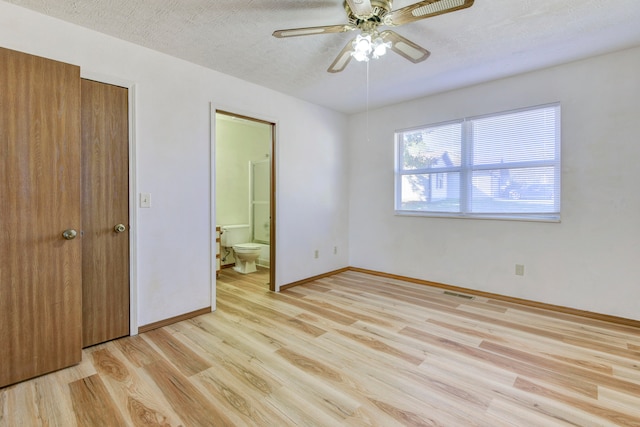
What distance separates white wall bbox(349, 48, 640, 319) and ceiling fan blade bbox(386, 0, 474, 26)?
2116mm

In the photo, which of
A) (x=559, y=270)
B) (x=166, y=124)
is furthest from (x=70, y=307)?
(x=559, y=270)

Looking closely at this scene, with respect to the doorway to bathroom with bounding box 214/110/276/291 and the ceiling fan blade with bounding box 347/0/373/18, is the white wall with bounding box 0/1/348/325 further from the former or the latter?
the ceiling fan blade with bounding box 347/0/373/18

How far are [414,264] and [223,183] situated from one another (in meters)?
3.34

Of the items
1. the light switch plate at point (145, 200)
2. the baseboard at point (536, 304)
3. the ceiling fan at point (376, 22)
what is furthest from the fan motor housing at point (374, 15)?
the baseboard at point (536, 304)

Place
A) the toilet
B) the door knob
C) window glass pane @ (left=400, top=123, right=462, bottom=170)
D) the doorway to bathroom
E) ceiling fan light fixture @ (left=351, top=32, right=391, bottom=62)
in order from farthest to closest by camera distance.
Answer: the doorway to bathroom → the toilet → window glass pane @ (left=400, top=123, right=462, bottom=170) → the door knob → ceiling fan light fixture @ (left=351, top=32, right=391, bottom=62)

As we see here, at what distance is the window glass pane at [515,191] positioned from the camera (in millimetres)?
3131

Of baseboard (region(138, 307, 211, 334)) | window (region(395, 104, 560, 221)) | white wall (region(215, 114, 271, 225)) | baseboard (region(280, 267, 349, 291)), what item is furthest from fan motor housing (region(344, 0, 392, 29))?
white wall (region(215, 114, 271, 225))

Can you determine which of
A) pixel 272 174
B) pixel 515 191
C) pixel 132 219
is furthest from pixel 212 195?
pixel 515 191

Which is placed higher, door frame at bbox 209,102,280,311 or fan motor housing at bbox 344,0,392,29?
fan motor housing at bbox 344,0,392,29

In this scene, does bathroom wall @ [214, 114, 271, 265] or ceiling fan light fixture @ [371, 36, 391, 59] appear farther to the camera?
bathroom wall @ [214, 114, 271, 265]

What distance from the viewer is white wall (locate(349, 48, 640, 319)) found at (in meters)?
2.73

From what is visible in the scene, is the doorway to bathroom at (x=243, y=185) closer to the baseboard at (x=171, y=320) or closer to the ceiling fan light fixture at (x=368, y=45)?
the baseboard at (x=171, y=320)

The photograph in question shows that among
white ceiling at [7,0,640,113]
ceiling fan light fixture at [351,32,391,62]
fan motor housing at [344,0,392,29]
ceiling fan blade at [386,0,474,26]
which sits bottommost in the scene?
ceiling fan light fixture at [351,32,391,62]

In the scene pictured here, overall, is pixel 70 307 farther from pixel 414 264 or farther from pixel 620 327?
pixel 620 327
